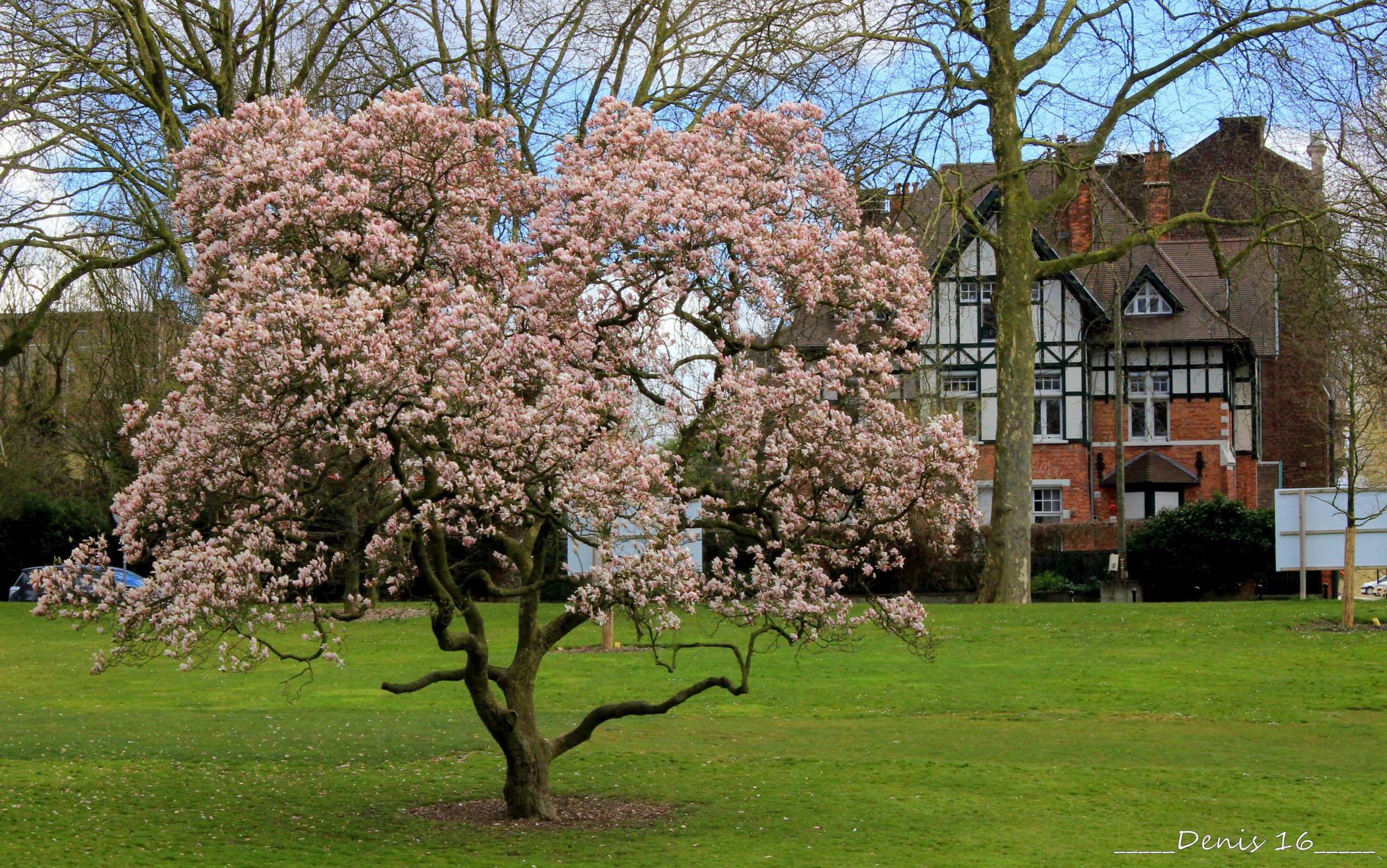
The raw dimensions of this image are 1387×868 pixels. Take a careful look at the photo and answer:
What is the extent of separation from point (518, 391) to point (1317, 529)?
19.0 m

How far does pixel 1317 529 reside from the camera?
24062 millimetres

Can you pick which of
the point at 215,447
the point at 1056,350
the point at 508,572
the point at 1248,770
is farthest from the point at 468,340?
the point at 1056,350

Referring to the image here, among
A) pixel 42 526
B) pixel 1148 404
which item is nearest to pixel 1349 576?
pixel 1148 404

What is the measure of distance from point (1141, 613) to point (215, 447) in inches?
748

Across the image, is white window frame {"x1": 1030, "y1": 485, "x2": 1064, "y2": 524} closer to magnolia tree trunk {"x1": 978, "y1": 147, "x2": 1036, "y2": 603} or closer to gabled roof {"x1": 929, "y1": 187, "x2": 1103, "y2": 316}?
gabled roof {"x1": 929, "y1": 187, "x2": 1103, "y2": 316}

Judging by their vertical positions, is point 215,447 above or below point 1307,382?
below

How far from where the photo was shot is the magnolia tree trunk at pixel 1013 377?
24750 millimetres

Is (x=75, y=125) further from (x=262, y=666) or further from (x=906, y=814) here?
(x=906, y=814)

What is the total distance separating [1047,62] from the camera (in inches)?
963

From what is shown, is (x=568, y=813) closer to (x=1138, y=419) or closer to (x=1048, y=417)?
(x=1048, y=417)

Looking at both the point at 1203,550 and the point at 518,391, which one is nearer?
the point at 518,391

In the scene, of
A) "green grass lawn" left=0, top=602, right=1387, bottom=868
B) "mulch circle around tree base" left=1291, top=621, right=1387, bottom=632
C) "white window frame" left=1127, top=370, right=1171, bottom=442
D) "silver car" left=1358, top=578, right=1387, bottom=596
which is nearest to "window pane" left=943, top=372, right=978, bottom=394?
"white window frame" left=1127, top=370, right=1171, bottom=442

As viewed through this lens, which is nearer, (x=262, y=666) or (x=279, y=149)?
(x=279, y=149)

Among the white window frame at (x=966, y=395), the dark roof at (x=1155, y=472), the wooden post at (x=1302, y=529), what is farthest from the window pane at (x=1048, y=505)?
the wooden post at (x=1302, y=529)
